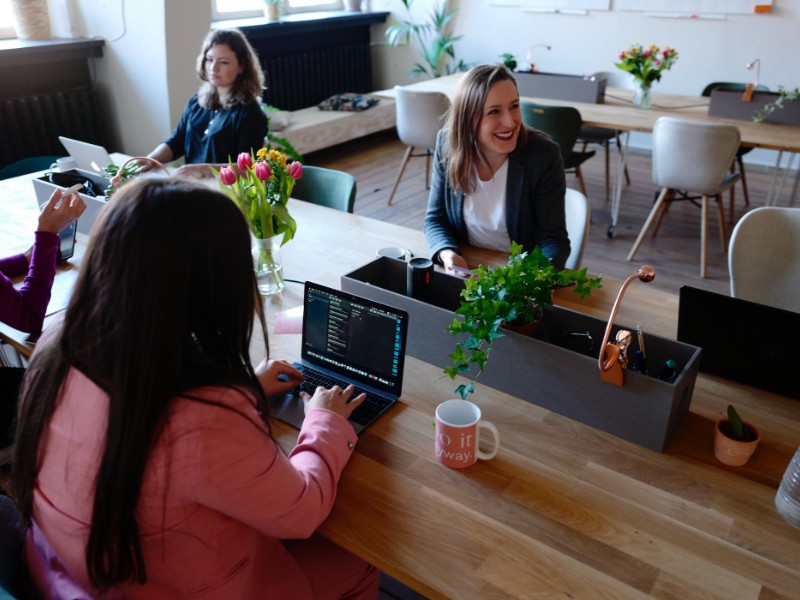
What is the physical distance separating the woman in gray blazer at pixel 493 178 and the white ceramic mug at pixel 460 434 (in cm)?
83

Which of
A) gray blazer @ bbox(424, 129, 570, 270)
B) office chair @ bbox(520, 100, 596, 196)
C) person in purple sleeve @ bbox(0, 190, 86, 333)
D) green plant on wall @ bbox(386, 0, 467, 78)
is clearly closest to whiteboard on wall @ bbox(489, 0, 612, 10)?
green plant on wall @ bbox(386, 0, 467, 78)

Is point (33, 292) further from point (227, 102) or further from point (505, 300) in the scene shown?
point (227, 102)

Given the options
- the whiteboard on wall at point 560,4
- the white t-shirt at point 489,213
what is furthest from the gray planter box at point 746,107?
the white t-shirt at point 489,213

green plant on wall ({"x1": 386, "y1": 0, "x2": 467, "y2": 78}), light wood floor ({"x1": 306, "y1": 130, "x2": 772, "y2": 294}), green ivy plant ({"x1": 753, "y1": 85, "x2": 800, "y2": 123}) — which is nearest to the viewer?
green ivy plant ({"x1": 753, "y1": 85, "x2": 800, "y2": 123})

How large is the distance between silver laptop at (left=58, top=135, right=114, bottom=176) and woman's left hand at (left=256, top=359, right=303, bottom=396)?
138 cm

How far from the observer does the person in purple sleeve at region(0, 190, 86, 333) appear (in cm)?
159

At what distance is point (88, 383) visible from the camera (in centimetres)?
93

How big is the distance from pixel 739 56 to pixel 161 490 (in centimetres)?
587

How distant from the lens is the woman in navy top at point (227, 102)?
A: 115 inches

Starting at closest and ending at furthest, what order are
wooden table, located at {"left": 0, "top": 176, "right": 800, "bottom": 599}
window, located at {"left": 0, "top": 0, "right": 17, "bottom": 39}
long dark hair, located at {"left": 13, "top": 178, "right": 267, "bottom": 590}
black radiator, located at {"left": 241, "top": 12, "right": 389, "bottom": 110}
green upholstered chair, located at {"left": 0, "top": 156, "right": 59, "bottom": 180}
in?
1. long dark hair, located at {"left": 13, "top": 178, "right": 267, "bottom": 590}
2. wooden table, located at {"left": 0, "top": 176, "right": 800, "bottom": 599}
3. green upholstered chair, located at {"left": 0, "top": 156, "right": 59, "bottom": 180}
4. window, located at {"left": 0, "top": 0, "right": 17, "bottom": 39}
5. black radiator, located at {"left": 241, "top": 12, "right": 389, "bottom": 110}

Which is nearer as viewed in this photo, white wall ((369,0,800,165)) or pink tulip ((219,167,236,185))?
pink tulip ((219,167,236,185))

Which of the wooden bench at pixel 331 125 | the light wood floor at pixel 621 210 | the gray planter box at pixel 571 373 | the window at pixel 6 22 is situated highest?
the window at pixel 6 22

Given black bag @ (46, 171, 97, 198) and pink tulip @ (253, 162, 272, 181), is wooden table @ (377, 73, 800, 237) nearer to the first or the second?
black bag @ (46, 171, 97, 198)

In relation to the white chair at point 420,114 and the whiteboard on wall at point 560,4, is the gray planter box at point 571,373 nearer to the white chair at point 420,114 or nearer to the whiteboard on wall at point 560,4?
the white chair at point 420,114
